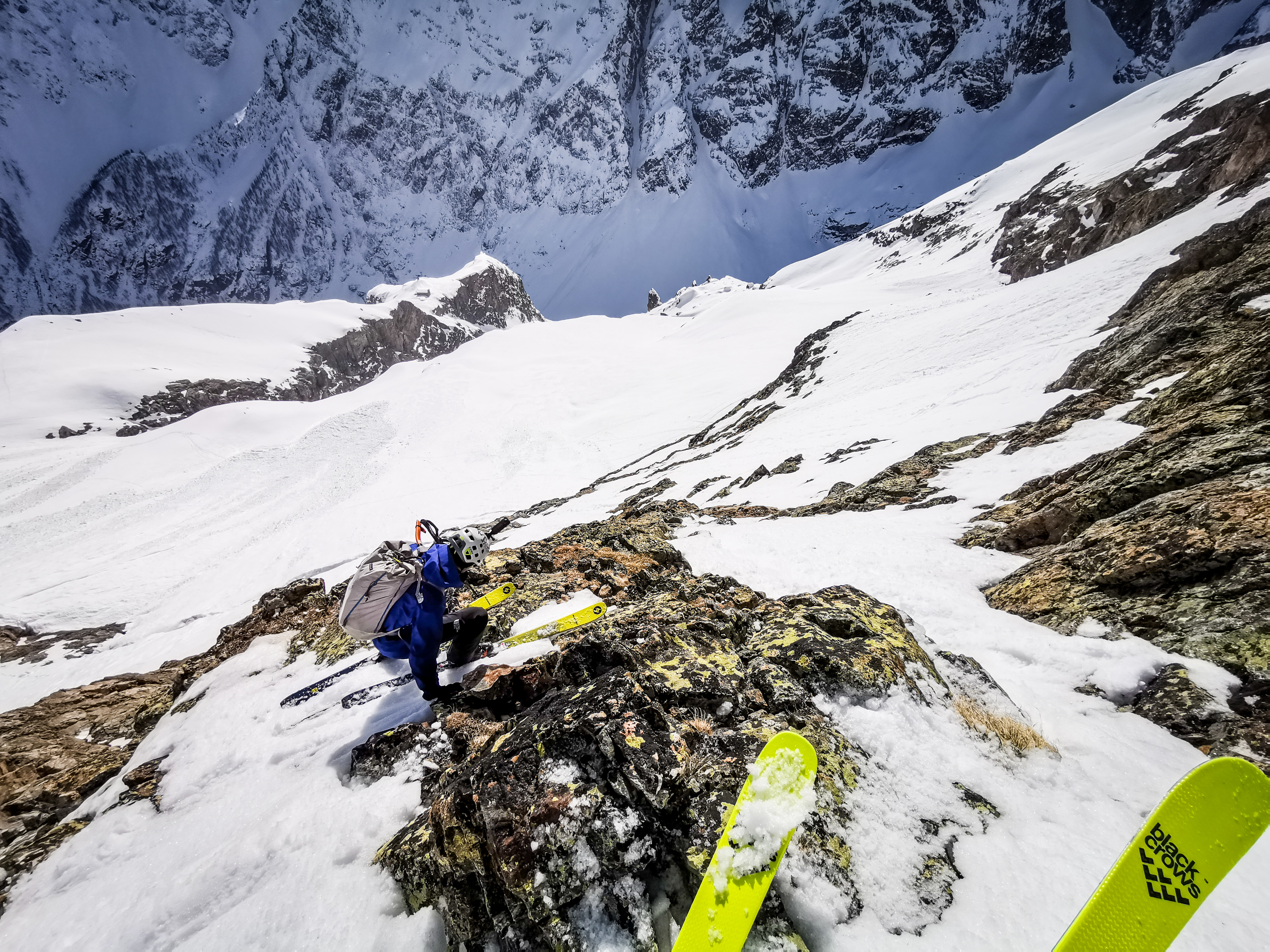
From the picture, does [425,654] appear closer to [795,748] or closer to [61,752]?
[795,748]

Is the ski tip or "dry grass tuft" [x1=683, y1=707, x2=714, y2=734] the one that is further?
"dry grass tuft" [x1=683, y1=707, x2=714, y2=734]

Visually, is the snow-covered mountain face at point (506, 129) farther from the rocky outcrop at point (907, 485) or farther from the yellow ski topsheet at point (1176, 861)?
the yellow ski topsheet at point (1176, 861)

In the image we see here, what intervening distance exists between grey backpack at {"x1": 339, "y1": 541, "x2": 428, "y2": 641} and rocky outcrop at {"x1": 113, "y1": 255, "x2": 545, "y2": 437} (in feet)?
209

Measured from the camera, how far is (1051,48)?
128 m

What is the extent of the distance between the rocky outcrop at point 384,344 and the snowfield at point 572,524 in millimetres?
3617

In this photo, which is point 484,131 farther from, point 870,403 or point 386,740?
point 386,740

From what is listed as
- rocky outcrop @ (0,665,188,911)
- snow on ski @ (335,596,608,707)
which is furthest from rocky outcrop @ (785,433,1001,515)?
rocky outcrop @ (0,665,188,911)

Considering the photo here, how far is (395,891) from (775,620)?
133 inches

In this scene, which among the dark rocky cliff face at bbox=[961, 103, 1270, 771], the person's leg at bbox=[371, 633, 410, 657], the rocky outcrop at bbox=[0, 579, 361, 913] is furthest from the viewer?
the person's leg at bbox=[371, 633, 410, 657]

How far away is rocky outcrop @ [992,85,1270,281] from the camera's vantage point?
82.7ft

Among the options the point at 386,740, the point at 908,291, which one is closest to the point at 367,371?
the point at 908,291

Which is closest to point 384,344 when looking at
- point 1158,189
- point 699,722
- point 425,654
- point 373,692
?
point 373,692

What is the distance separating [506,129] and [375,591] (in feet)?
642

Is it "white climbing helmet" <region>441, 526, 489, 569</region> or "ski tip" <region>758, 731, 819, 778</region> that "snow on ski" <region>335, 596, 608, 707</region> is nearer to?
"white climbing helmet" <region>441, 526, 489, 569</region>
